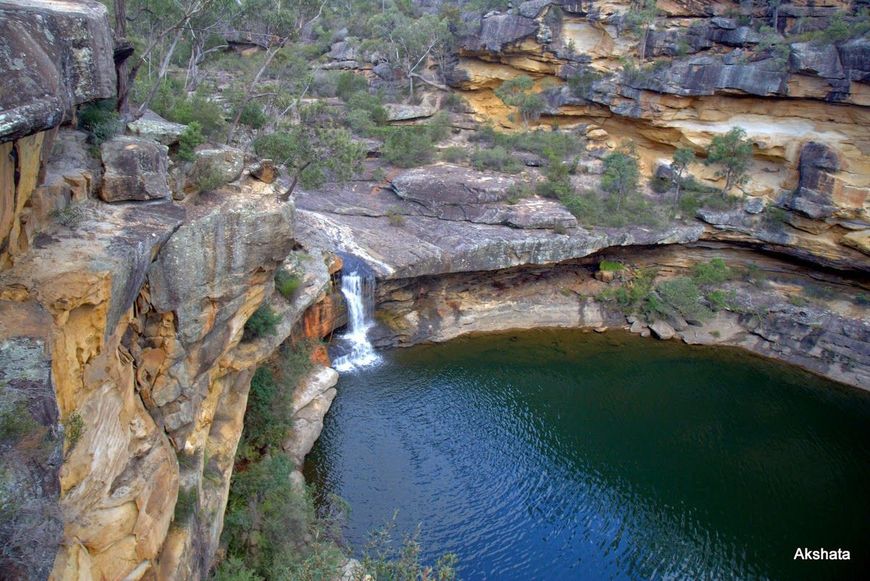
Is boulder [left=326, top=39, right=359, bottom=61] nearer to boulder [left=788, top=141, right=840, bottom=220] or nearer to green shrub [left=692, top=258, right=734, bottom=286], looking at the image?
green shrub [left=692, top=258, right=734, bottom=286]

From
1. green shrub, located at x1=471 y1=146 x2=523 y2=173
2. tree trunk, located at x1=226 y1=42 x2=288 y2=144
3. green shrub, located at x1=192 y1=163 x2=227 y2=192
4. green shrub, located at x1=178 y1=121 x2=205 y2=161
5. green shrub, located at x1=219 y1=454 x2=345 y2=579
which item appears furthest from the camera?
green shrub, located at x1=471 y1=146 x2=523 y2=173

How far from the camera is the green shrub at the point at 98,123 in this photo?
31.7 ft

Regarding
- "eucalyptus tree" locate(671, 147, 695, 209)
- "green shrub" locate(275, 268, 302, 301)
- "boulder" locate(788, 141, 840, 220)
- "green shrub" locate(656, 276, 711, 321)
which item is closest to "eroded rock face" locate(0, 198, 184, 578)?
"green shrub" locate(275, 268, 302, 301)

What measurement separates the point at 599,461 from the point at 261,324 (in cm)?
1189

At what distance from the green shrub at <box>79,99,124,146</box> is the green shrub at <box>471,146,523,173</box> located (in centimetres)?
2277

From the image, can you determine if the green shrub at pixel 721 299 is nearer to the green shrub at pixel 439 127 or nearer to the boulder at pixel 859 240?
the boulder at pixel 859 240

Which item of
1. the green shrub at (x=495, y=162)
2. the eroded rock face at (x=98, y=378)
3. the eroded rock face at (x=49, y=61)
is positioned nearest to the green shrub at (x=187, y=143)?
the eroded rock face at (x=98, y=378)

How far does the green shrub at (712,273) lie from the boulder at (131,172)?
87.5ft

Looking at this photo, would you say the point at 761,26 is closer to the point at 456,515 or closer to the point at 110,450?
the point at 456,515

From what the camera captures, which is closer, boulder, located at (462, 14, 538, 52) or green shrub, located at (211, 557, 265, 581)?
green shrub, located at (211, 557, 265, 581)

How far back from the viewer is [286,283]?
16.8 meters

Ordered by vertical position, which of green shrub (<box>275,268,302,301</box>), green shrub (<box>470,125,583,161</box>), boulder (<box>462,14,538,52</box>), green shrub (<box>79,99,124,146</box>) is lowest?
green shrub (<box>275,268,302,301</box>)

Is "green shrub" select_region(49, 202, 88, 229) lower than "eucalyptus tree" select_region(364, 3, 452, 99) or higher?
lower

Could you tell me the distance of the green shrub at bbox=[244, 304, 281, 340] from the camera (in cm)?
1395
